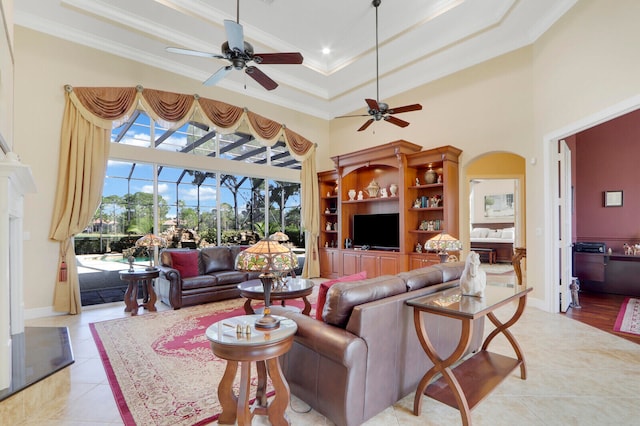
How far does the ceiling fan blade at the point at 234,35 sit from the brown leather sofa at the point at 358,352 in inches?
108

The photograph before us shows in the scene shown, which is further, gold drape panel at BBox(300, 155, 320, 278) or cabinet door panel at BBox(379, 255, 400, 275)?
gold drape panel at BBox(300, 155, 320, 278)

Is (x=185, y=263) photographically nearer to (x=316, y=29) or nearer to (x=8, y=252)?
(x=8, y=252)

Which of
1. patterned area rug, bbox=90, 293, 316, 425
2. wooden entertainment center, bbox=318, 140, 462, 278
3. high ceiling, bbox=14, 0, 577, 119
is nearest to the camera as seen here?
patterned area rug, bbox=90, 293, 316, 425

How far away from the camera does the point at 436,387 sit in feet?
7.82

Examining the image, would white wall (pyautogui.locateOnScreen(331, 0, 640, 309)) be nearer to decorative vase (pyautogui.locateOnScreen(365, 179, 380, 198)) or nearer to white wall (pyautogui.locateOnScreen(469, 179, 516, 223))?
decorative vase (pyautogui.locateOnScreen(365, 179, 380, 198))

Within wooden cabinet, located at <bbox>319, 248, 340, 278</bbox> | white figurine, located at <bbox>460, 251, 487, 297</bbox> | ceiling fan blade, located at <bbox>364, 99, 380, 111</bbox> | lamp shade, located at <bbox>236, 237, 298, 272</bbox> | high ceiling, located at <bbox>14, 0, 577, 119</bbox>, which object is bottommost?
wooden cabinet, located at <bbox>319, 248, 340, 278</bbox>

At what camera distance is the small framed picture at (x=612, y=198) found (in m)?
5.65

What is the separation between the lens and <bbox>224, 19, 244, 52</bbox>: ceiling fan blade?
3.10 m

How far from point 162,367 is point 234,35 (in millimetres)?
3360

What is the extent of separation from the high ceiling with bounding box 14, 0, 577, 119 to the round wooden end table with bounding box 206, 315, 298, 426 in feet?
15.3

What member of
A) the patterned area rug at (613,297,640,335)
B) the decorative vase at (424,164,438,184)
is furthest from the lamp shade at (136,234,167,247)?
the patterned area rug at (613,297,640,335)

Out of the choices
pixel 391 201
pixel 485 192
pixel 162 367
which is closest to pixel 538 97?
pixel 391 201

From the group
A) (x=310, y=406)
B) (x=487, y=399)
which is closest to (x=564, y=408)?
(x=487, y=399)

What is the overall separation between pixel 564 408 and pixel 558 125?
3.81m
